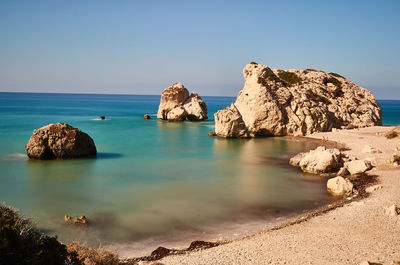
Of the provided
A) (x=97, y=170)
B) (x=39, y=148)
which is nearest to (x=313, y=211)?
(x=97, y=170)

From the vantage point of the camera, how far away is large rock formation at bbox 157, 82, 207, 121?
7344 centimetres

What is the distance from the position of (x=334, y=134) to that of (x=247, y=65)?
19188 mm

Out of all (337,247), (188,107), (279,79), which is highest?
(279,79)

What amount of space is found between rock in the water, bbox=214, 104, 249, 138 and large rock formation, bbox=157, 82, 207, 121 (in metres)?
26.8

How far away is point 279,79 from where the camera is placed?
55.8 m

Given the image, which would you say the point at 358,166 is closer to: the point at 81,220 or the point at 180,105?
the point at 81,220

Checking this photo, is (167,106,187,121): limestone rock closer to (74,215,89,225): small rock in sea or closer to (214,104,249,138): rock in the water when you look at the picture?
(214,104,249,138): rock in the water

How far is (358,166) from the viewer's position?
25078 millimetres

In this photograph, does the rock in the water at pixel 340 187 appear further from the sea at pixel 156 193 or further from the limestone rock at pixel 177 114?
the limestone rock at pixel 177 114

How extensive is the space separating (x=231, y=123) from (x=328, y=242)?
3440 cm

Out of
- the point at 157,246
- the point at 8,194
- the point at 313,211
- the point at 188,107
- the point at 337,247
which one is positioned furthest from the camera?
the point at 188,107

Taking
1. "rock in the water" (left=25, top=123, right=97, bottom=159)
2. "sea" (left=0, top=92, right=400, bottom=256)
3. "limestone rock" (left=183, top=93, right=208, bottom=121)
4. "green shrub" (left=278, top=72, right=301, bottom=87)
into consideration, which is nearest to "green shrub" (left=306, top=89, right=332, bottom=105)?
"green shrub" (left=278, top=72, right=301, bottom=87)

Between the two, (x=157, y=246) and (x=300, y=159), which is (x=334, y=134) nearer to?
(x=300, y=159)

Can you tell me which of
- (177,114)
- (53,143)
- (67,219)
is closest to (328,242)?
(67,219)
